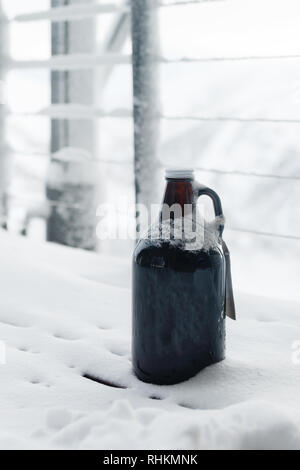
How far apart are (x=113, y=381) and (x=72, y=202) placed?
4.78 feet

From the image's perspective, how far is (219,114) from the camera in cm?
199

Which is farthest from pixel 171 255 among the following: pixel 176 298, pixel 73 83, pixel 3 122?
pixel 3 122

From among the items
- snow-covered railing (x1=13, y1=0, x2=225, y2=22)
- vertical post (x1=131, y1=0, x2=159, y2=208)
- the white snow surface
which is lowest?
the white snow surface

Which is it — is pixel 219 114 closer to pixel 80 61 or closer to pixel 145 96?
pixel 145 96

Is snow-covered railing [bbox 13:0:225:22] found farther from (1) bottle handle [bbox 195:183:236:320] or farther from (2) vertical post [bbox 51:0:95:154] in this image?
(1) bottle handle [bbox 195:183:236:320]

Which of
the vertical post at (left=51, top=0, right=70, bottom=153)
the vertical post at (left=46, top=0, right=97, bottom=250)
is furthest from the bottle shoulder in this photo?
the vertical post at (left=51, top=0, right=70, bottom=153)

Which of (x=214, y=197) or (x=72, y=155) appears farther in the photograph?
(x=72, y=155)

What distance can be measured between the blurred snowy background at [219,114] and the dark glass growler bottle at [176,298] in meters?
0.79

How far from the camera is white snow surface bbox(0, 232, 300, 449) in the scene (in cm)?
72

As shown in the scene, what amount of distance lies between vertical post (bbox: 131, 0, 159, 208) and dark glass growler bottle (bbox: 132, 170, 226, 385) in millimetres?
864

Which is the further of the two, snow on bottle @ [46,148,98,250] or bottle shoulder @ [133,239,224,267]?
snow on bottle @ [46,148,98,250]

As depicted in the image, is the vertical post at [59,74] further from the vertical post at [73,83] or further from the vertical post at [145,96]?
the vertical post at [145,96]

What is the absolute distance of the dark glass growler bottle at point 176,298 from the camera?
0.89 metres

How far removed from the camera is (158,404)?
854 millimetres
